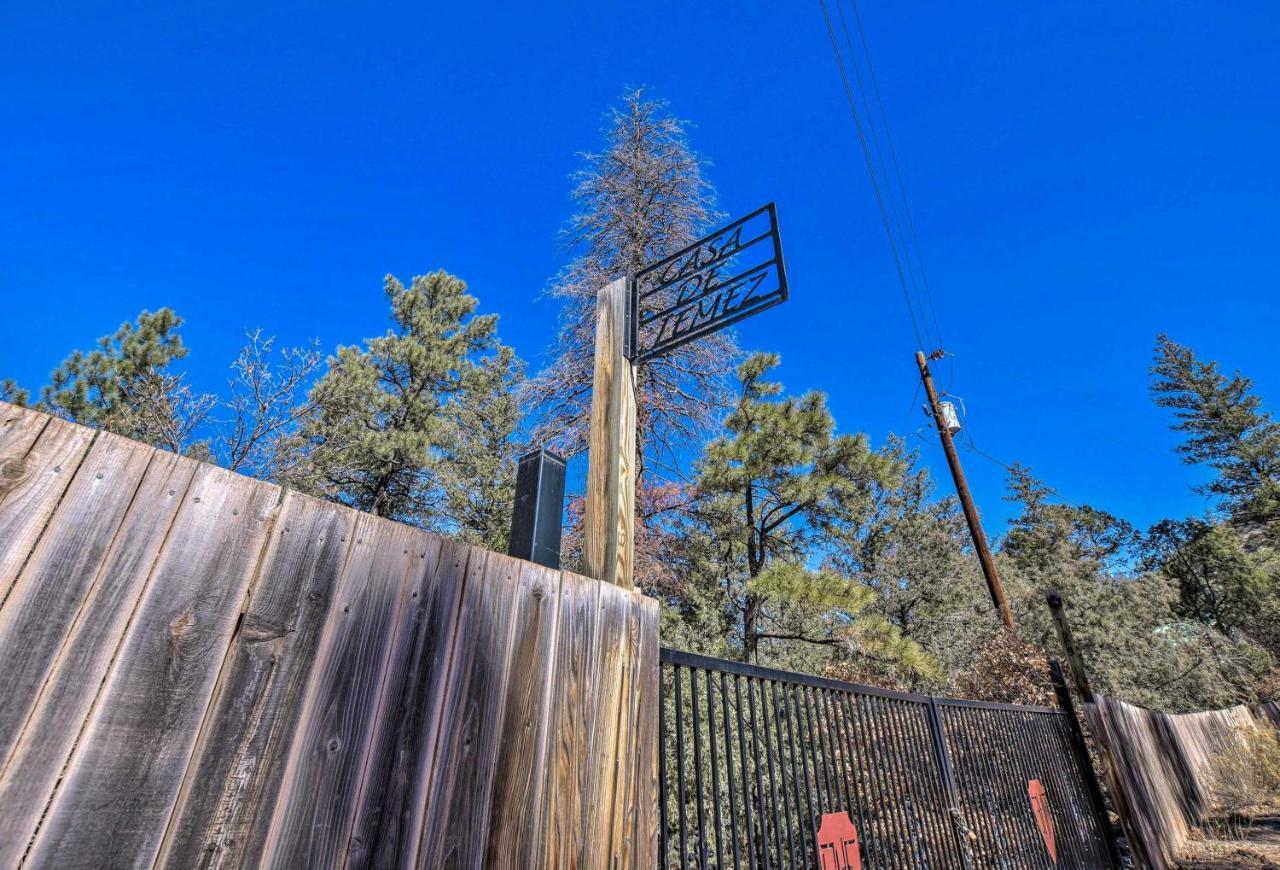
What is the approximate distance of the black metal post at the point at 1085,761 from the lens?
5.50m

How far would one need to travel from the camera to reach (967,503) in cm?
1116

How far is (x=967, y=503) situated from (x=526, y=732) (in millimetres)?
11846

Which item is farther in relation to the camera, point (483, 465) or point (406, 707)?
point (483, 465)

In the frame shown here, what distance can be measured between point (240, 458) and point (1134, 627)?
22.8 m

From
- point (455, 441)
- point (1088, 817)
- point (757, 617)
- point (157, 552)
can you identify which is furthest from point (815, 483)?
point (157, 552)

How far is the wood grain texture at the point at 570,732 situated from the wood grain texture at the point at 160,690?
2.76ft

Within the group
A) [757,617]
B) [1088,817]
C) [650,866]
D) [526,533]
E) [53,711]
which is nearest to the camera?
[53,711]

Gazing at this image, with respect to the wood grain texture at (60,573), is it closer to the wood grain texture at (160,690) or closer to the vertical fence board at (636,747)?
the wood grain texture at (160,690)

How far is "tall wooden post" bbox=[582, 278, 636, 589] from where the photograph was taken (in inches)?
84.6

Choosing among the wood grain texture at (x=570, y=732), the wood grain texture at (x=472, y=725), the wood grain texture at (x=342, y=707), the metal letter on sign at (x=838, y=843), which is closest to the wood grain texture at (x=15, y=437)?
the wood grain texture at (x=342, y=707)

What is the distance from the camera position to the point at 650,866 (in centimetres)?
173

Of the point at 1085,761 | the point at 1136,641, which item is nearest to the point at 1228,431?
the point at 1136,641

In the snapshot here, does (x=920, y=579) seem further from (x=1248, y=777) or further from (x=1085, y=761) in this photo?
(x=1085, y=761)

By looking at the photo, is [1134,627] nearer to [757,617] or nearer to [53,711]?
[757,617]
